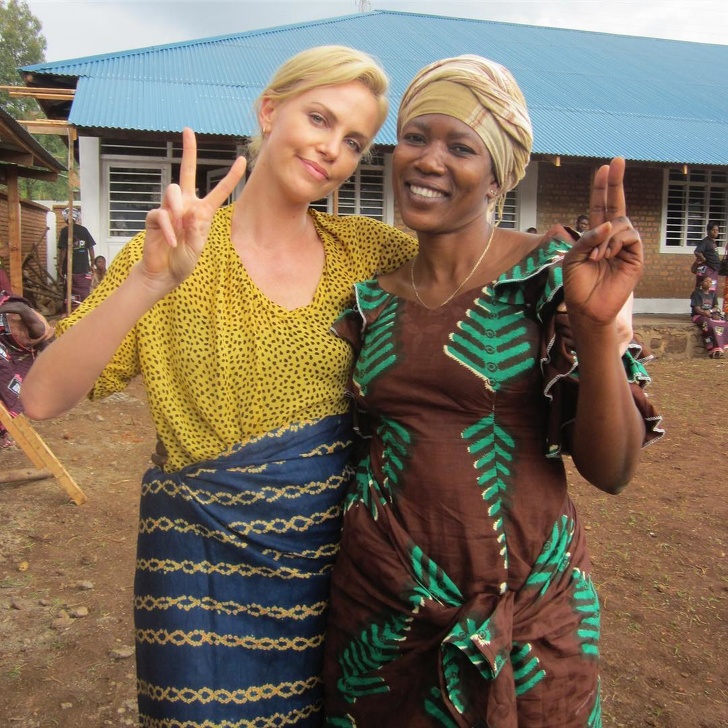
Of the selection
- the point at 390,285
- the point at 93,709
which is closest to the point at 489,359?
the point at 390,285

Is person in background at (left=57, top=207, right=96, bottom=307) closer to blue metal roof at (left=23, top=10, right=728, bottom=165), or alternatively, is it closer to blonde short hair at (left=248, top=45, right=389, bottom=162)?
blue metal roof at (left=23, top=10, right=728, bottom=165)

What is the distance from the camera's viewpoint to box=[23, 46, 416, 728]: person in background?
168 centimetres

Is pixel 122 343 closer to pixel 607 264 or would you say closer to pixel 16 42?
pixel 607 264

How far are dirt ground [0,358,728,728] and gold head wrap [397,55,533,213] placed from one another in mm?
2293

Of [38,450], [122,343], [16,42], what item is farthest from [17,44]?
[122,343]

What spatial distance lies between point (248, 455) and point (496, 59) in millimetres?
14264

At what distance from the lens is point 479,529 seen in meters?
1.52

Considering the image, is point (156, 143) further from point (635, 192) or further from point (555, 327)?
point (555, 327)

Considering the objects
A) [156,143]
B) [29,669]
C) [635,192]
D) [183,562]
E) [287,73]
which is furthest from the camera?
[635,192]

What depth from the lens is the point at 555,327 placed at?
1467 mm

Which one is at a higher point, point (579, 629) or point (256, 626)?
point (579, 629)

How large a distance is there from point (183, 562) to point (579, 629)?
88cm

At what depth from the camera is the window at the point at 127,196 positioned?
11.2 meters

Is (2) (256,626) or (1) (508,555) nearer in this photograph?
(1) (508,555)
